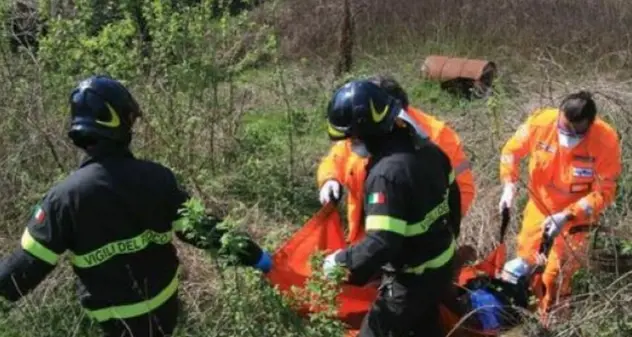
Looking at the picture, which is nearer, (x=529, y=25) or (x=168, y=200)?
(x=168, y=200)

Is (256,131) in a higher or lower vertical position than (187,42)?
lower

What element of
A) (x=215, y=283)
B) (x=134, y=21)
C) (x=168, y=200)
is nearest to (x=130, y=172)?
(x=168, y=200)

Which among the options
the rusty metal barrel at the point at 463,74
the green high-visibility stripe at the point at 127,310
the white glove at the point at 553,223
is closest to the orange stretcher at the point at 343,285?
the white glove at the point at 553,223

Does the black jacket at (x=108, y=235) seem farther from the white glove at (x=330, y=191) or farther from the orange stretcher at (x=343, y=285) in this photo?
the white glove at (x=330, y=191)

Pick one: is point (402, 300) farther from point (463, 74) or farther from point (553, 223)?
point (463, 74)

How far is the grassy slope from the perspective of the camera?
526 cm

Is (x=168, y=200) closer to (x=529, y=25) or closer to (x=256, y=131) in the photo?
(x=256, y=131)

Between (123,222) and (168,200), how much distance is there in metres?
0.22

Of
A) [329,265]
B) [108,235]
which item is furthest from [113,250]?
[329,265]

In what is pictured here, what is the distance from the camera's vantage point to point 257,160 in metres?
6.95

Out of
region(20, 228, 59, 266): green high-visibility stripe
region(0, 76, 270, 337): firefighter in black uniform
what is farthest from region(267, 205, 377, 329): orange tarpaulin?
region(20, 228, 59, 266): green high-visibility stripe

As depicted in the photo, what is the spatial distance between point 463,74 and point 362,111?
610cm

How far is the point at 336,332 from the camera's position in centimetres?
389

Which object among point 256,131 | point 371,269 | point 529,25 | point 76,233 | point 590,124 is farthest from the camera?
point 529,25
